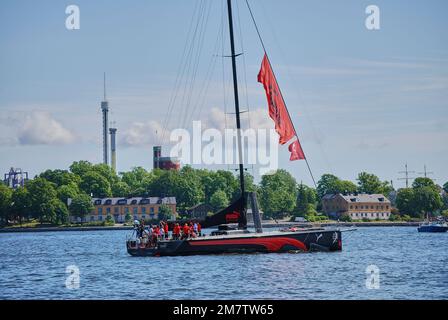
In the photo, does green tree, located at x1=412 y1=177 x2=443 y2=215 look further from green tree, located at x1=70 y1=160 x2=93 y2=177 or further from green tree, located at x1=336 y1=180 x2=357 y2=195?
green tree, located at x1=70 y1=160 x2=93 y2=177

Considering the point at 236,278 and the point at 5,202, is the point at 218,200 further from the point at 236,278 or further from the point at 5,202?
the point at 236,278

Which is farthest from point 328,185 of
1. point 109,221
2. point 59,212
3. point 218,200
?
point 59,212

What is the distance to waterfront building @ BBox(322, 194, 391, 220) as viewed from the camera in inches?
6939

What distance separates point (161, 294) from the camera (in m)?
32.6

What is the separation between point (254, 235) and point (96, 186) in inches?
5469

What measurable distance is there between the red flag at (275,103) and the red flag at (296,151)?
0.44 m

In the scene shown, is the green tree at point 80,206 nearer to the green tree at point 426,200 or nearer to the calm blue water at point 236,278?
the green tree at point 426,200

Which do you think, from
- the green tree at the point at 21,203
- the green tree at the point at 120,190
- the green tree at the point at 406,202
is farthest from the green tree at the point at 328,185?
the green tree at the point at 21,203

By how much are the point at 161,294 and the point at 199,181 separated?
142806 mm

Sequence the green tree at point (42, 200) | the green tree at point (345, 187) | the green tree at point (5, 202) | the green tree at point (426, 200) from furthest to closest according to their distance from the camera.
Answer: the green tree at point (345, 187)
the green tree at point (5, 202)
the green tree at point (426, 200)
the green tree at point (42, 200)

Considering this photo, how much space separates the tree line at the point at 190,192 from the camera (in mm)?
162875

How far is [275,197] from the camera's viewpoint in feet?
559
